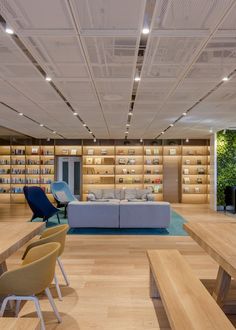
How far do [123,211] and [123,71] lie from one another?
12.5ft

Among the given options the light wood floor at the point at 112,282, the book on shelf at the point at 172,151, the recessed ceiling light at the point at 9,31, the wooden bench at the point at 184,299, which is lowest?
the light wood floor at the point at 112,282

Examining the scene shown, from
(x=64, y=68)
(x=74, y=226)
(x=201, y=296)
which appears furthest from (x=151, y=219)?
(x=201, y=296)

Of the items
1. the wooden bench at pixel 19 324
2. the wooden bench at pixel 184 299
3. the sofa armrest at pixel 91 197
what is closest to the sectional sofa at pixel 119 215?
the sofa armrest at pixel 91 197

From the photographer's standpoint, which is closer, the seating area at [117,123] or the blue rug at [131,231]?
the seating area at [117,123]

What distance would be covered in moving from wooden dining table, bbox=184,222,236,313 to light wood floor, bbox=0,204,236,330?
31 centimetres

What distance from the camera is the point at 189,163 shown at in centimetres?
1414

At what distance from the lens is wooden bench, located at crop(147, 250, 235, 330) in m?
2.13

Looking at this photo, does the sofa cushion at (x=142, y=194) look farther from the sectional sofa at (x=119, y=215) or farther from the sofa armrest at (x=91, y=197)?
the sectional sofa at (x=119, y=215)

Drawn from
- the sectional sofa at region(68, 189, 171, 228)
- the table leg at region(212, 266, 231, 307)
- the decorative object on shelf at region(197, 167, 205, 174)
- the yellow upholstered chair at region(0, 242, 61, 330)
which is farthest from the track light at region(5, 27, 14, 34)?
the decorative object on shelf at region(197, 167, 205, 174)

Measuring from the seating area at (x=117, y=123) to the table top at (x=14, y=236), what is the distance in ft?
0.04

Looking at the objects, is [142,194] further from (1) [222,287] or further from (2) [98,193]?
(1) [222,287]

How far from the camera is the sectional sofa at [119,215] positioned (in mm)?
7379

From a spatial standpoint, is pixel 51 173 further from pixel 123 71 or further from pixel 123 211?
pixel 123 71

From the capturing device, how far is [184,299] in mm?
2502
